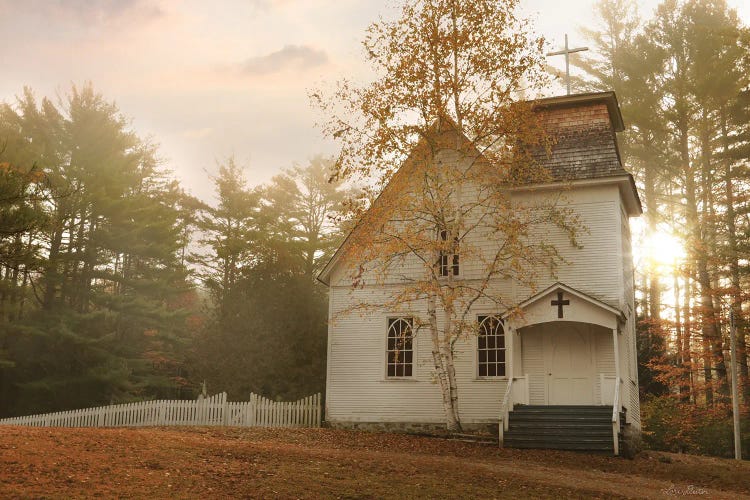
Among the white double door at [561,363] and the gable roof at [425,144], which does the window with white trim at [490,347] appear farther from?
the gable roof at [425,144]

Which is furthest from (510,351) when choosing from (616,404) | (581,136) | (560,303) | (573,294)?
(581,136)

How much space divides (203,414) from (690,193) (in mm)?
20652

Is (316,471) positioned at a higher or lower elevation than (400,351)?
lower

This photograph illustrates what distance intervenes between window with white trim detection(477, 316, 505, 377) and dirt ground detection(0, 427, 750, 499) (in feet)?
14.2

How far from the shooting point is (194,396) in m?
32.1

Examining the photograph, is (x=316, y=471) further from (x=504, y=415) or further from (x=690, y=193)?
(x=690, y=193)

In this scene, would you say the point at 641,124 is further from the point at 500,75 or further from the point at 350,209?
the point at 350,209

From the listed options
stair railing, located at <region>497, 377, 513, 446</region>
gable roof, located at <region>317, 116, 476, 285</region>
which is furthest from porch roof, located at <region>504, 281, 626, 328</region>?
gable roof, located at <region>317, 116, 476, 285</region>

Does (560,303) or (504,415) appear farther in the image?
(560,303)

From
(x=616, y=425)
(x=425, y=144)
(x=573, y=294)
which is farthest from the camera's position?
(x=425, y=144)

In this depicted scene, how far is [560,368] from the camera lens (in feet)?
60.5

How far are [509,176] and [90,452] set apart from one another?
1245 centimetres

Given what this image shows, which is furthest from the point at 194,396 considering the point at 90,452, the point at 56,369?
the point at 90,452

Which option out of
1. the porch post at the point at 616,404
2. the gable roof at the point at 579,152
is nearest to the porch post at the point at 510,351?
the porch post at the point at 616,404
